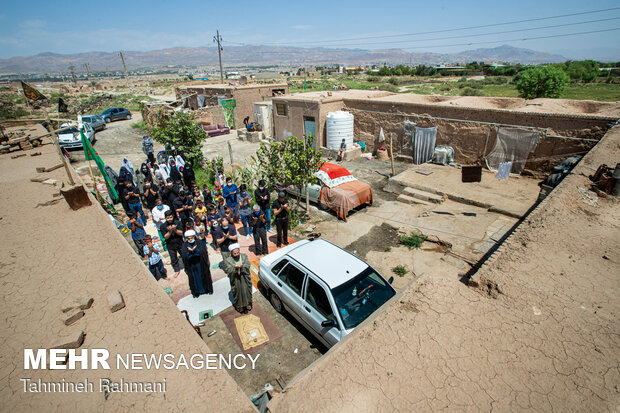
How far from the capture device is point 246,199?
8.92m

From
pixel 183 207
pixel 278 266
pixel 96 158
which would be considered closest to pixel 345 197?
pixel 278 266

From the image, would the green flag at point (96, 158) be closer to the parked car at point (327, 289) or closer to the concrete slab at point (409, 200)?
the parked car at point (327, 289)

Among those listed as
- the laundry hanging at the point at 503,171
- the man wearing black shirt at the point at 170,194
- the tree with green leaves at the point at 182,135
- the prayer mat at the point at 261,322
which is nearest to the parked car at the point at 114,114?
the tree with green leaves at the point at 182,135

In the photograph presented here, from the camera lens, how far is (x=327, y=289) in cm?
488

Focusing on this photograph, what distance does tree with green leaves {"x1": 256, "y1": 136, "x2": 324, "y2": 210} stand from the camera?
357 inches

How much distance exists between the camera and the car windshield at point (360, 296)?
187 inches

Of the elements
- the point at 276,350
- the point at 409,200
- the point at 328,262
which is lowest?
the point at 276,350

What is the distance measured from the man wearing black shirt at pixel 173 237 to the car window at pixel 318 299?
3766 millimetres

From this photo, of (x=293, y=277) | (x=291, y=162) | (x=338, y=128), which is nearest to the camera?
(x=293, y=277)

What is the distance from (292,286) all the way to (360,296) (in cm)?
139

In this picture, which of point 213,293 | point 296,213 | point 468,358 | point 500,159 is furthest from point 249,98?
point 468,358

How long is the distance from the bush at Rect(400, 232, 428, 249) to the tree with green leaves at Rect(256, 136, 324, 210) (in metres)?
3.38

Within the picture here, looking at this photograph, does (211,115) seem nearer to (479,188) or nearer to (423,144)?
(423,144)

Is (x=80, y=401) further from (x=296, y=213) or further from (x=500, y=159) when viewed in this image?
(x=500, y=159)
